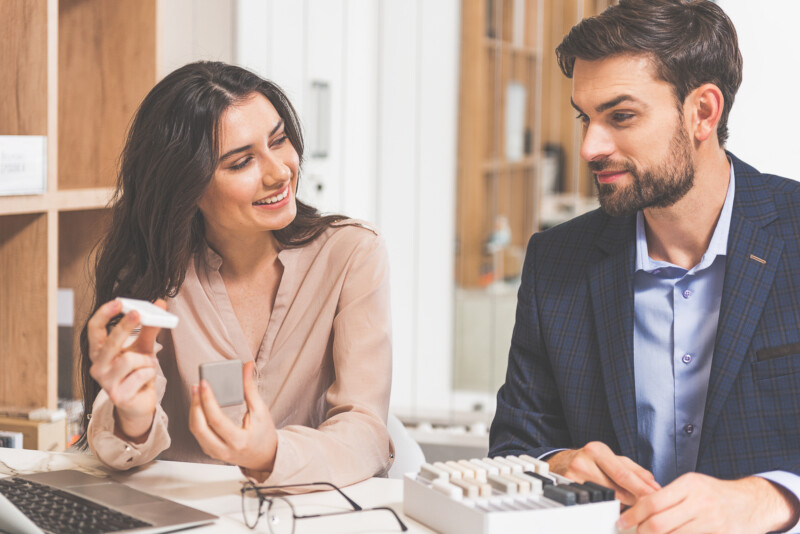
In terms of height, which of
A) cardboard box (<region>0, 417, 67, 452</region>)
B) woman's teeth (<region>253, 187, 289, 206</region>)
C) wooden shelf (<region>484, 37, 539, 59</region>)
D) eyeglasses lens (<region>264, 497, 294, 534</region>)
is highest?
wooden shelf (<region>484, 37, 539, 59</region>)

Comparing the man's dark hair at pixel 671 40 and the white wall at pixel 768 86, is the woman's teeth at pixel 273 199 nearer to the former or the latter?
the man's dark hair at pixel 671 40

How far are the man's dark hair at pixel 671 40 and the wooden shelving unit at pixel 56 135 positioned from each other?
3.67 ft

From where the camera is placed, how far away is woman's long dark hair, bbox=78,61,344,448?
5.24 feet

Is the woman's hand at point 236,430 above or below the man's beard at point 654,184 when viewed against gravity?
below

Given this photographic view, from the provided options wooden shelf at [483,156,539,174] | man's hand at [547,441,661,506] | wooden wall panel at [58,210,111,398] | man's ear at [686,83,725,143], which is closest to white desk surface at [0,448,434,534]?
man's hand at [547,441,661,506]

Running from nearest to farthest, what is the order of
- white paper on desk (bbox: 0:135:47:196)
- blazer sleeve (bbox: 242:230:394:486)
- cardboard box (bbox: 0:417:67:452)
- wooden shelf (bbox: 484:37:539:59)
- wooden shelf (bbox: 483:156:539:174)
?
blazer sleeve (bbox: 242:230:394:486) → white paper on desk (bbox: 0:135:47:196) → cardboard box (bbox: 0:417:67:452) → wooden shelf (bbox: 483:156:539:174) → wooden shelf (bbox: 484:37:539:59)

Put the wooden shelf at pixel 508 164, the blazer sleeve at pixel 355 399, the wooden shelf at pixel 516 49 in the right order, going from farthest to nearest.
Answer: the wooden shelf at pixel 516 49, the wooden shelf at pixel 508 164, the blazer sleeve at pixel 355 399

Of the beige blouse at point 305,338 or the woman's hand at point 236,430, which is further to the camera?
the beige blouse at point 305,338

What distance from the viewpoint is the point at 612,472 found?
4.01ft

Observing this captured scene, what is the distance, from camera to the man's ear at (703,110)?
1492 millimetres

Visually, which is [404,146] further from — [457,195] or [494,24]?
[494,24]

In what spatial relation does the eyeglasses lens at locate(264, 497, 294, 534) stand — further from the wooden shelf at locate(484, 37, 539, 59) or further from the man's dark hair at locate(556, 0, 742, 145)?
the wooden shelf at locate(484, 37, 539, 59)

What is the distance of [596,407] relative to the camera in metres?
1.52

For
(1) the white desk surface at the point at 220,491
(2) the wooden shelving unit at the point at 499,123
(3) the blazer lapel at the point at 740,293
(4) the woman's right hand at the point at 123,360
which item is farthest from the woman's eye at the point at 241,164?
(2) the wooden shelving unit at the point at 499,123
